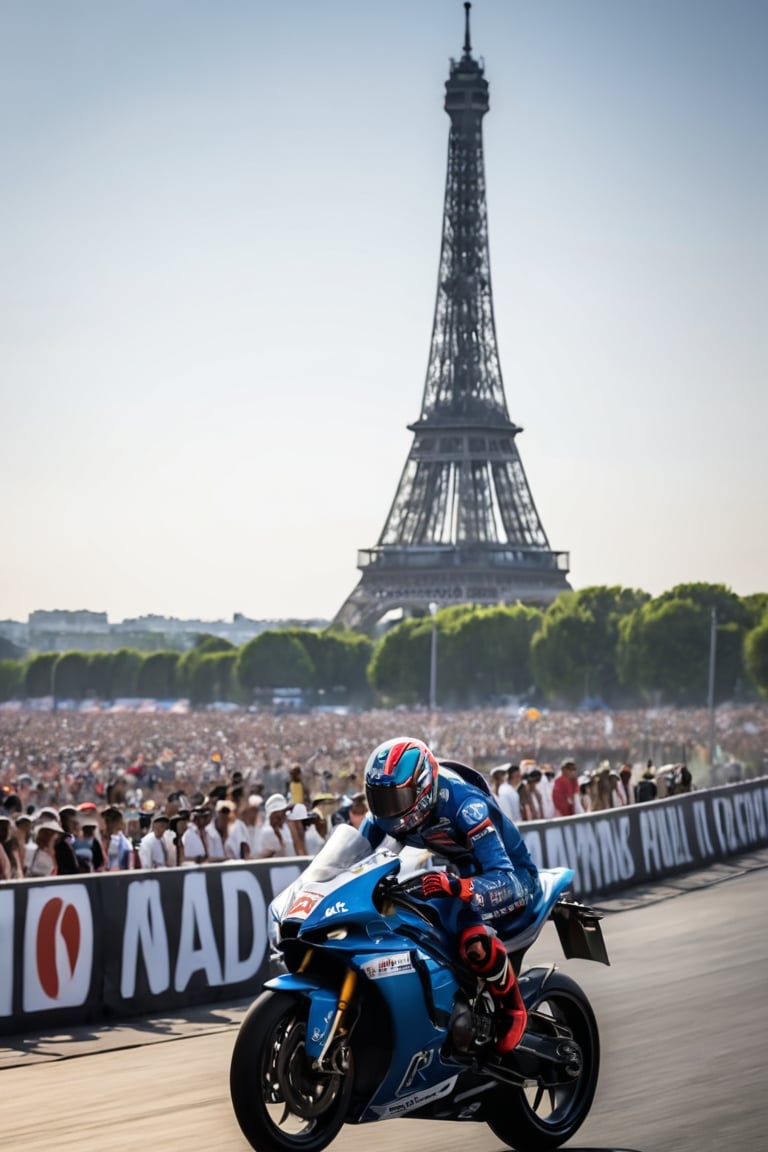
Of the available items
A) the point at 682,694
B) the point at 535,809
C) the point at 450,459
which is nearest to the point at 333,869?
the point at 535,809

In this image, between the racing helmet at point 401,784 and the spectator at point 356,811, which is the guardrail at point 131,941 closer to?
the spectator at point 356,811

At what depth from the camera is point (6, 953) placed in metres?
9.96

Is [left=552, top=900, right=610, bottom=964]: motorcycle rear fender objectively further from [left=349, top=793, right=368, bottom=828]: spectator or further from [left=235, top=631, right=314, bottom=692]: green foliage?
[left=235, top=631, right=314, bottom=692]: green foliage

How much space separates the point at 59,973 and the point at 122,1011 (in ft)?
1.69

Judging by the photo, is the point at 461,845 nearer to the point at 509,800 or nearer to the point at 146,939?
the point at 146,939

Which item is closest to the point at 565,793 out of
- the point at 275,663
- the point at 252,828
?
the point at 252,828

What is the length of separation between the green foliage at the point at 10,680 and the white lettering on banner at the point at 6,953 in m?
148

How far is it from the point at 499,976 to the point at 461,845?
515mm

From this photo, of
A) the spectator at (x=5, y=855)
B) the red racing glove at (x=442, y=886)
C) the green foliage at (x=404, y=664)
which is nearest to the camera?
the red racing glove at (x=442, y=886)

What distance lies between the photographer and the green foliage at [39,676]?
147125 mm

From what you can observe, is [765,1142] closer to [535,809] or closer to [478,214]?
[535,809]

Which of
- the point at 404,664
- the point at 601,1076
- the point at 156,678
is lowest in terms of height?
the point at 601,1076

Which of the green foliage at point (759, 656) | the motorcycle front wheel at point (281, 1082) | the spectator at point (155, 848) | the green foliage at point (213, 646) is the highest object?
the green foliage at point (213, 646)

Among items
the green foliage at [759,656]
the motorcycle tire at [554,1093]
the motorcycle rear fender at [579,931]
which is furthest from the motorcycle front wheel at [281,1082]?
the green foliage at [759,656]
